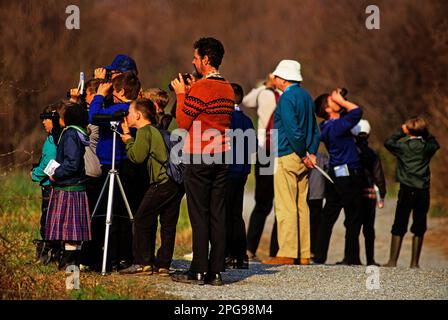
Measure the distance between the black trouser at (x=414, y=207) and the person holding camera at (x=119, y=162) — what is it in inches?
143

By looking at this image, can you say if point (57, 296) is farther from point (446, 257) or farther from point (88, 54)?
point (88, 54)

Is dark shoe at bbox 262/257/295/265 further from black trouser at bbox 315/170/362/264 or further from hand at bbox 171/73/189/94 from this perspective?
hand at bbox 171/73/189/94

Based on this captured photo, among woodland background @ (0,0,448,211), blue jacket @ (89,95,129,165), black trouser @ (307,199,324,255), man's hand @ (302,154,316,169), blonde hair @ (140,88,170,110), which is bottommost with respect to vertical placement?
black trouser @ (307,199,324,255)

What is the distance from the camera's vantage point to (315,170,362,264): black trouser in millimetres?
13094

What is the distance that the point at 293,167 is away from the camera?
12414mm

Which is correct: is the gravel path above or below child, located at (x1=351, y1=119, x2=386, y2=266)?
below

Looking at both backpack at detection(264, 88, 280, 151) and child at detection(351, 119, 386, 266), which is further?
child at detection(351, 119, 386, 266)

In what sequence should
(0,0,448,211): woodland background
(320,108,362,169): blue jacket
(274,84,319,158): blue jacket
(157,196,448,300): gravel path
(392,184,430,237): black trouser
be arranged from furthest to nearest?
(0,0,448,211): woodland background, (392,184,430,237): black trouser, (320,108,362,169): blue jacket, (274,84,319,158): blue jacket, (157,196,448,300): gravel path

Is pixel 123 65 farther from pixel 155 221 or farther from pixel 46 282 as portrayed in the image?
pixel 46 282

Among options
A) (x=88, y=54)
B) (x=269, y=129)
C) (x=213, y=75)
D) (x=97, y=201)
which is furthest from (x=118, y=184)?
(x=88, y=54)

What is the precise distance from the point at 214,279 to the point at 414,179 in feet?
13.3

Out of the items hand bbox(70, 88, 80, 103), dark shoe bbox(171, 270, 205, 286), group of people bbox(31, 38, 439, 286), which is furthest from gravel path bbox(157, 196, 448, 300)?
hand bbox(70, 88, 80, 103)
